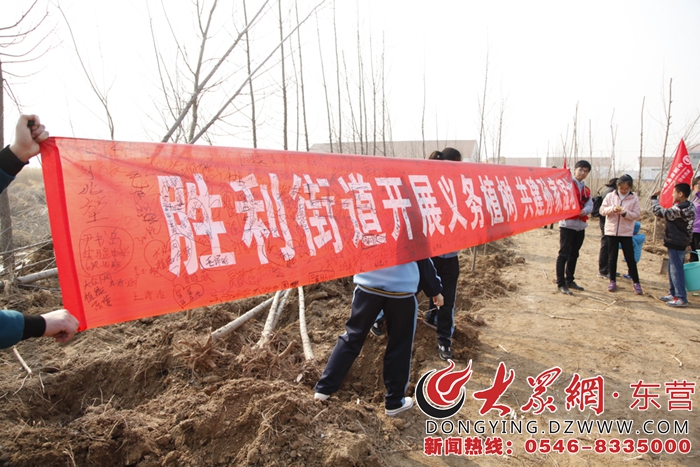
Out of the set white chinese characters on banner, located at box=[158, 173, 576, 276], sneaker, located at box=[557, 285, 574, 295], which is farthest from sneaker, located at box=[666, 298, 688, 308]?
white chinese characters on banner, located at box=[158, 173, 576, 276]

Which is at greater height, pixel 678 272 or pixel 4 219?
pixel 4 219

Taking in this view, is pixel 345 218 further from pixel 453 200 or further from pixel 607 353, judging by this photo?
pixel 607 353

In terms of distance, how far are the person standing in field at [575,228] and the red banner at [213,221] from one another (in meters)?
2.91

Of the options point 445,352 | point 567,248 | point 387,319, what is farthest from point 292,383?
point 567,248

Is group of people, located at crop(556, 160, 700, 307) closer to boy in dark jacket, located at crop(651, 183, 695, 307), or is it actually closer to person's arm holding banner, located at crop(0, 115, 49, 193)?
boy in dark jacket, located at crop(651, 183, 695, 307)

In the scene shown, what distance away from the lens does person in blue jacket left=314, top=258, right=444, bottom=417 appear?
2475mm

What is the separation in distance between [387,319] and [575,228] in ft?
12.2

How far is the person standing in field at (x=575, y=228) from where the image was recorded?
4.98 m

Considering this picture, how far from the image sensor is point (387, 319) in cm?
252

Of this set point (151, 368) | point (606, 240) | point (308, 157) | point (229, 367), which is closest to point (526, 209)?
point (606, 240)

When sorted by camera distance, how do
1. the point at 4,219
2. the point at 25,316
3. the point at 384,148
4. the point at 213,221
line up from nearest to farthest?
the point at 25,316
the point at 213,221
the point at 4,219
the point at 384,148

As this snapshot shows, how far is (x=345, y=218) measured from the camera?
2.50 m

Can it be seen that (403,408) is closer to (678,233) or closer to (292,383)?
(292,383)

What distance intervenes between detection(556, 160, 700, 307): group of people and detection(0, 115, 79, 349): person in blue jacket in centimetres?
522
